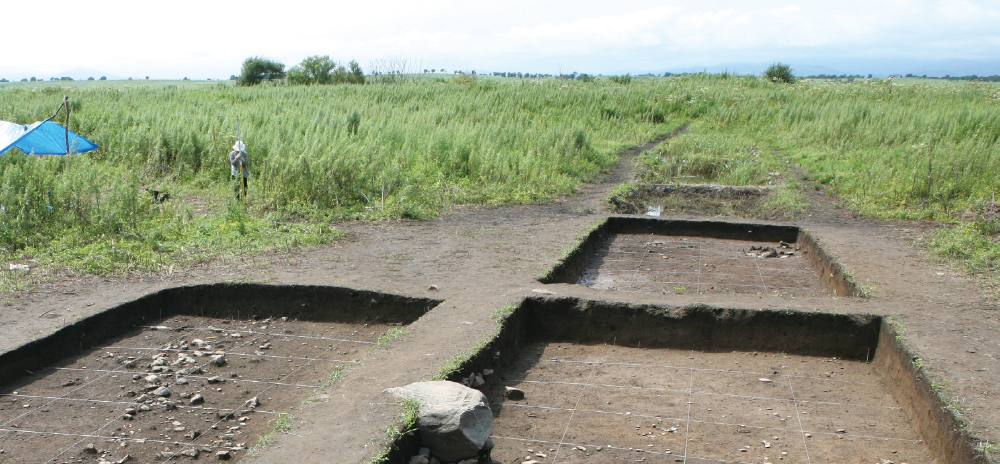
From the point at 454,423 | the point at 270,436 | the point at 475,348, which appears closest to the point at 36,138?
the point at 475,348

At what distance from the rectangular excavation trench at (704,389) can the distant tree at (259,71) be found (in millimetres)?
49940

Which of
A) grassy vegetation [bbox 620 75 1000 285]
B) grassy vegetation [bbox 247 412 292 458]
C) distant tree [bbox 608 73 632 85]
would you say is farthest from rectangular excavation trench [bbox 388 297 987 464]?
distant tree [bbox 608 73 632 85]

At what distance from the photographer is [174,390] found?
4.05m

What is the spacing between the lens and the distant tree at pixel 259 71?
5094 centimetres

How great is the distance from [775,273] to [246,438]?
5459 millimetres

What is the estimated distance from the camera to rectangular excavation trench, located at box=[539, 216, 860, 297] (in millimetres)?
6535

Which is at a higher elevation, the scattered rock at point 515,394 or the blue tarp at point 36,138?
the blue tarp at point 36,138

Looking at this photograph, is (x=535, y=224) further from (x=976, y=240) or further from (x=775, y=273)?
(x=976, y=240)

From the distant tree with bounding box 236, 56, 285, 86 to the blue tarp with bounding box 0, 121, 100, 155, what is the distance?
4228cm

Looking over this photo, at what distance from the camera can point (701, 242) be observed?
864 centimetres

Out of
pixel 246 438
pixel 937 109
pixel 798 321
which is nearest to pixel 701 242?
pixel 798 321

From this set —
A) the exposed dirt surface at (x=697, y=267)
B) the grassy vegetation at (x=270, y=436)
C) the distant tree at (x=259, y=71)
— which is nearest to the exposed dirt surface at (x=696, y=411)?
the grassy vegetation at (x=270, y=436)

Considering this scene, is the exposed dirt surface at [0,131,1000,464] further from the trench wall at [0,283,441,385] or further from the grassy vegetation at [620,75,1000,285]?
the grassy vegetation at [620,75,1000,285]

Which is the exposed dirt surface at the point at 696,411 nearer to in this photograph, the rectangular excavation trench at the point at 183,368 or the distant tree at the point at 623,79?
the rectangular excavation trench at the point at 183,368
